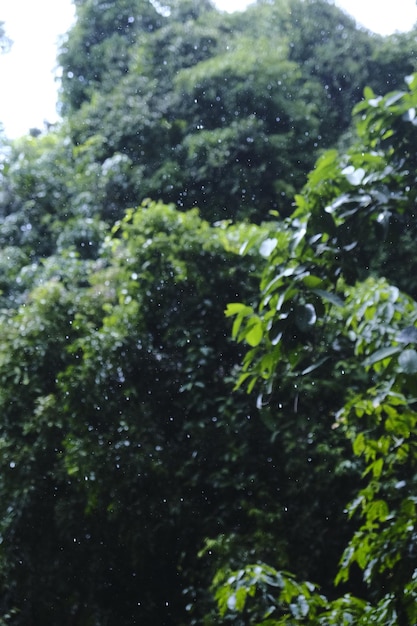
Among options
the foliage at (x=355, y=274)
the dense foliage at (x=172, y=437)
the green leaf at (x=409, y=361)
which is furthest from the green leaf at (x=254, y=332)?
the dense foliage at (x=172, y=437)

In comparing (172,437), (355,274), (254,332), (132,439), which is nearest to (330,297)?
(254,332)

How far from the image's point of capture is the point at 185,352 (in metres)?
3.98

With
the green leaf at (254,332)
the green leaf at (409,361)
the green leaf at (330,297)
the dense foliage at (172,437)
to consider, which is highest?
the dense foliage at (172,437)

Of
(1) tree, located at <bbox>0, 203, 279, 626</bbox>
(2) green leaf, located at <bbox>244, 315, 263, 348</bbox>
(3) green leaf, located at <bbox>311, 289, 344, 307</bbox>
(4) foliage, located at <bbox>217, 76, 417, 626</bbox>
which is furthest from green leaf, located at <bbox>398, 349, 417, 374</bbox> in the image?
(1) tree, located at <bbox>0, 203, 279, 626</bbox>

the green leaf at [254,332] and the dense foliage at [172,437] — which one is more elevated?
the dense foliage at [172,437]

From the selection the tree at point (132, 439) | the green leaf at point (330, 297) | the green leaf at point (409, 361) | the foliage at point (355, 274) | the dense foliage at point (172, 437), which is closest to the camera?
the green leaf at point (409, 361)

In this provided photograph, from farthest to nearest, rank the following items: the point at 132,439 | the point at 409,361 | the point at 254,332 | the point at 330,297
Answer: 1. the point at 132,439
2. the point at 254,332
3. the point at 330,297
4. the point at 409,361

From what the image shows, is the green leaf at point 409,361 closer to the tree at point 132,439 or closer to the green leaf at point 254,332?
the green leaf at point 254,332

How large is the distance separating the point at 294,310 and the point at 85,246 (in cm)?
431

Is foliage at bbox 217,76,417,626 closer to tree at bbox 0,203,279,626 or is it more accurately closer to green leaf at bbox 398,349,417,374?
green leaf at bbox 398,349,417,374

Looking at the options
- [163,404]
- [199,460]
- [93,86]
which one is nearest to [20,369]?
[163,404]

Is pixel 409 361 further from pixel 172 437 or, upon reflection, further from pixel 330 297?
pixel 172 437

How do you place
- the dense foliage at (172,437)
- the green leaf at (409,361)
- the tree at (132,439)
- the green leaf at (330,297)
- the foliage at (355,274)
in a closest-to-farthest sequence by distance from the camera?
the green leaf at (409,361)
the green leaf at (330,297)
the foliage at (355,274)
the dense foliage at (172,437)
the tree at (132,439)

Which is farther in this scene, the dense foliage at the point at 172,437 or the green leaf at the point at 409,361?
the dense foliage at the point at 172,437
